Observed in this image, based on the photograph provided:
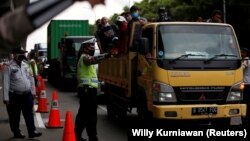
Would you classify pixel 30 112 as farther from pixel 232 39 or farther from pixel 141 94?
pixel 232 39

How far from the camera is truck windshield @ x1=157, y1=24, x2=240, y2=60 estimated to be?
8500 mm

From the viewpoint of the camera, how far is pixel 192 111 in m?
8.26

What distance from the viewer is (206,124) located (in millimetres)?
8742

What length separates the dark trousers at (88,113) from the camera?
26.6 feet

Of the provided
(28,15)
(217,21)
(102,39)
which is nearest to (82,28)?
(102,39)

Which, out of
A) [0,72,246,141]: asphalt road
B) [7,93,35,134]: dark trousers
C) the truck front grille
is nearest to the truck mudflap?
the truck front grille

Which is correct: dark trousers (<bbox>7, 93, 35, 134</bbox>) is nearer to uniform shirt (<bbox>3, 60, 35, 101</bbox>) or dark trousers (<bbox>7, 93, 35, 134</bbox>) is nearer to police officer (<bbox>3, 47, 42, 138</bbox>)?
police officer (<bbox>3, 47, 42, 138</bbox>)

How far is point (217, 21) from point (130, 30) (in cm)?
166

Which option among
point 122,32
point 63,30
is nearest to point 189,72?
point 122,32

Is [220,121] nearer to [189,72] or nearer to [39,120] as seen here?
[189,72]

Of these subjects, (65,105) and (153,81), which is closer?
(153,81)

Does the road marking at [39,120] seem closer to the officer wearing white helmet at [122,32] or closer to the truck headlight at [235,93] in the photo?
the officer wearing white helmet at [122,32]

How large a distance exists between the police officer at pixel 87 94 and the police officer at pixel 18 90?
50.4 inches

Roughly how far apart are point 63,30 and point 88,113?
21156mm
